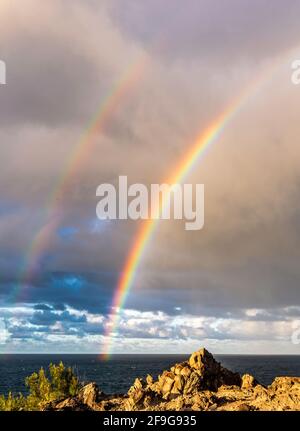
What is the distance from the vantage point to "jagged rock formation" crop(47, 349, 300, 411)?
60.9 meters

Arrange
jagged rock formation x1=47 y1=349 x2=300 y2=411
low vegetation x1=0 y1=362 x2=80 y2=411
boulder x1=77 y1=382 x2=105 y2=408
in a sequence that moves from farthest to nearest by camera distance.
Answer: low vegetation x1=0 y1=362 x2=80 y2=411 → boulder x1=77 y1=382 x2=105 y2=408 → jagged rock formation x1=47 y1=349 x2=300 y2=411

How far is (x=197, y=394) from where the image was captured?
213ft

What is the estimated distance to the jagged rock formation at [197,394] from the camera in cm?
6094

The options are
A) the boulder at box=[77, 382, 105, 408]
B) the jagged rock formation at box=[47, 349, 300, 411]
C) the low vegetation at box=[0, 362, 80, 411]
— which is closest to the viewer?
the jagged rock formation at box=[47, 349, 300, 411]

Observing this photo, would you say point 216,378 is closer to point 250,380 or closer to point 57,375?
point 250,380

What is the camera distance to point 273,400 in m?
61.0

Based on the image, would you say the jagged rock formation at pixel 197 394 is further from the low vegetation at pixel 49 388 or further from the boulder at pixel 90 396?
the low vegetation at pixel 49 388

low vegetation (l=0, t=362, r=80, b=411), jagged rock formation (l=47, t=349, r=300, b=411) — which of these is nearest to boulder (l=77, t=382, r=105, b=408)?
jagged rock formation (l=47, t=349, r=300, b=411)

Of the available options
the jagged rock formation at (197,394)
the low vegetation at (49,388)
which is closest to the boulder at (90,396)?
the jagged rock formation at (197,394)

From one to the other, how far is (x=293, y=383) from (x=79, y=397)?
86.6ft

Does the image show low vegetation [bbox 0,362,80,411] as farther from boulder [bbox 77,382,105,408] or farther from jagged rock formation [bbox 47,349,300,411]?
jagged rock formation [bbox 47,349,300,411]

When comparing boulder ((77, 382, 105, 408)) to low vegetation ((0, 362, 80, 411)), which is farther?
low vegetation ((0, 362, 80, 411))

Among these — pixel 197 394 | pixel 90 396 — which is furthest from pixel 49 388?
pixel 197 394
